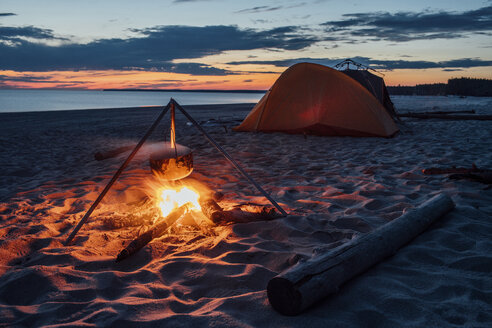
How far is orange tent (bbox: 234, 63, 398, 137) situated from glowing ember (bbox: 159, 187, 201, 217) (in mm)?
6270

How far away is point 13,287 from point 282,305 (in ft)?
6.68

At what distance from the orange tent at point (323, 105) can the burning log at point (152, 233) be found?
6.68 m

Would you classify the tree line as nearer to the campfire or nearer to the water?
the water

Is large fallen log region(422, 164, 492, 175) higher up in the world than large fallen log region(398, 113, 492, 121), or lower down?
lower down

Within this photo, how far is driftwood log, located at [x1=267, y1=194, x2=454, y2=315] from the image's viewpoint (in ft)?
6.14

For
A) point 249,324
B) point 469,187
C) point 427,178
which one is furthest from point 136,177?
point 469,187

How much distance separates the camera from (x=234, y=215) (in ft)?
11.1

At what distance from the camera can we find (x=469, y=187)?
427cm

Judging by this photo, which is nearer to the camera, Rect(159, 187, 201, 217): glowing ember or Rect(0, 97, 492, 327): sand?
Rect(0, 97, 492, 327): sand

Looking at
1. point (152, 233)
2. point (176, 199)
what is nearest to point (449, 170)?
point (176, 199)

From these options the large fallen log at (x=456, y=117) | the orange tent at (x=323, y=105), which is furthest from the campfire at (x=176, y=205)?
the large fallen log at (x=456, y=117)

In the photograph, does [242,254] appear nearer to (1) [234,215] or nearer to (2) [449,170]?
(1) [234,215]

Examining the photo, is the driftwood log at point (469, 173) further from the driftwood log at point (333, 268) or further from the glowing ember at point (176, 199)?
the glowing ember at point (176, 199)

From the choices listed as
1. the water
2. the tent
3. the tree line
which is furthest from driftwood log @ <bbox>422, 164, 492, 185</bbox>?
the tree line
